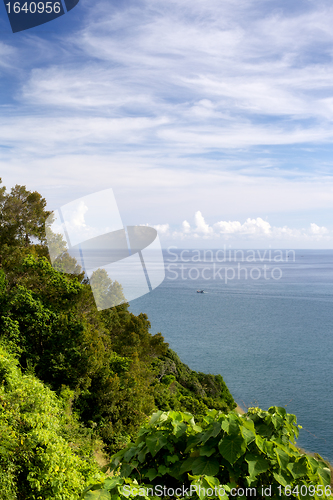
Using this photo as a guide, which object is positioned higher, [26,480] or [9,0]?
[9,0]

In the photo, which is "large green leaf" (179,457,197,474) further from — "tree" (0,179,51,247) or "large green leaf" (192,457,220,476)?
"tree" (0,179,51,247)

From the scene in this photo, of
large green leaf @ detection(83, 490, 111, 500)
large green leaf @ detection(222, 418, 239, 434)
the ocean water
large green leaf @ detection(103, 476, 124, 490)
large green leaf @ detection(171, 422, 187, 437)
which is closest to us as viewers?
large green leaf @ detection(83, 490, 111, 500)

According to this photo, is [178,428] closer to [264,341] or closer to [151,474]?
[151,474]

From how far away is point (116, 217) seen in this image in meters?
9.45

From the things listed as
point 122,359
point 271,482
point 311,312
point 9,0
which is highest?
point 9,0

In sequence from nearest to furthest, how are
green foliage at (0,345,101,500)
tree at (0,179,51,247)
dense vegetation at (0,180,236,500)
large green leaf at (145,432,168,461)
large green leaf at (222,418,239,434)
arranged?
1. large green leaf at (222,418,239,434)
2. large green leaf at (145,432,168,461)
3. green foliage at (0,345,101,500)
4. dense vegetation at (0,180,236,500)
5. tree at (0,179,51,247)

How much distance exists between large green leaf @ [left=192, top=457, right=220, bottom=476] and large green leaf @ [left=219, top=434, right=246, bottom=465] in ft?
0.37

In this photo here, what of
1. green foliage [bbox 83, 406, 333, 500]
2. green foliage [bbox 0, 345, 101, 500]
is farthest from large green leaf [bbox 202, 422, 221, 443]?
green foliage [bbox 0, 345, 101, 500]

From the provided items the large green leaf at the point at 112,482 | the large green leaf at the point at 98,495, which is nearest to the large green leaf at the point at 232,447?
the large green leaf at the point at 112,482

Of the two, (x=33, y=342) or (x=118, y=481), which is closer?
(x=118, y=481)

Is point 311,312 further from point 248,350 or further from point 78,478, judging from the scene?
point 78,478

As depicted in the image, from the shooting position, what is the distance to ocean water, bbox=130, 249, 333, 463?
1559 inches

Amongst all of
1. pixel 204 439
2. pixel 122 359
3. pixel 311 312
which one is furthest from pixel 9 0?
pixel 311 312

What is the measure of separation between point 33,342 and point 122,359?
5631 millimetres
